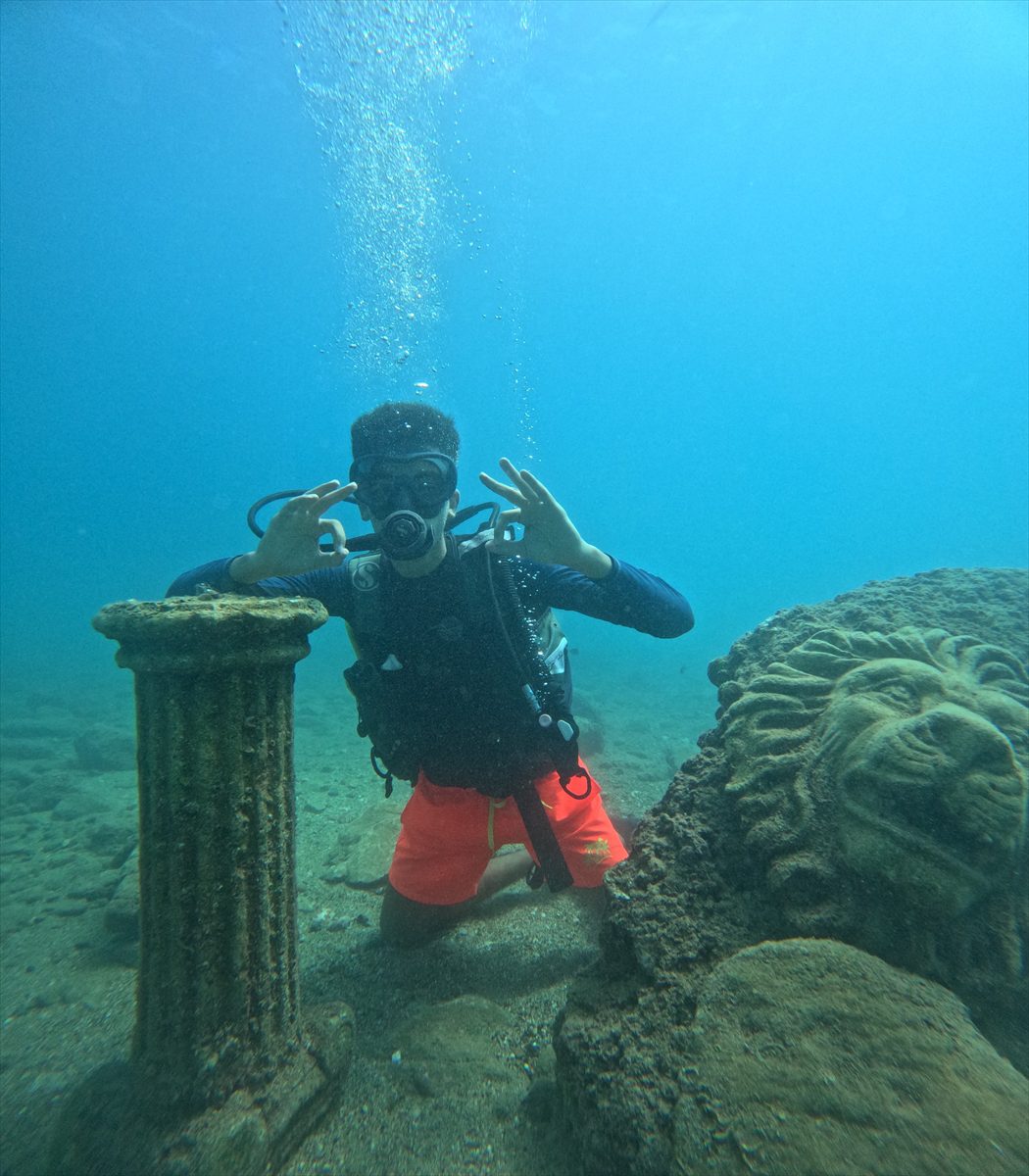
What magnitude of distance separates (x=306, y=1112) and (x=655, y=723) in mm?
12252

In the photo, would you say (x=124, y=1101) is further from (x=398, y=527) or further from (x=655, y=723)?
(x=655, y=723)

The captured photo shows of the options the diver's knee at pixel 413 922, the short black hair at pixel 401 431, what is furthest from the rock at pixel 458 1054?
the short black hair at pixel 401 431

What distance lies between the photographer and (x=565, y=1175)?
192 centimetres

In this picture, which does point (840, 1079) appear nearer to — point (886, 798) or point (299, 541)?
point (886, 798)

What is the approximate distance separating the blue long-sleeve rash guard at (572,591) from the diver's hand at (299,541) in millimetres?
230

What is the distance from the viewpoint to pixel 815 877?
206cm

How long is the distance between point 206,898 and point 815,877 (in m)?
2.31

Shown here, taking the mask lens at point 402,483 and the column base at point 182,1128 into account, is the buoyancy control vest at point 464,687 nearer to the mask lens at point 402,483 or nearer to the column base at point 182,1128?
the mask lens at point 402,483

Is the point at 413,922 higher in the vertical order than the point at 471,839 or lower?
lower

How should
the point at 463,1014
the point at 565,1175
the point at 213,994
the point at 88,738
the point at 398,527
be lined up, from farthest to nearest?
the point at 88,738, the point at 398,527, the point at 463,1014, the point at 213,994, the point at 565,1175

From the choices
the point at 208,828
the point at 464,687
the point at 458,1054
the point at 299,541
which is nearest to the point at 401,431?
the point at 299,541

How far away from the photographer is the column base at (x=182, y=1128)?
1.85m

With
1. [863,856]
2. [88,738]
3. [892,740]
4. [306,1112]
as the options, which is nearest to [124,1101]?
[306,1112]

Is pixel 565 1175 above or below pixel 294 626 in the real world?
below
